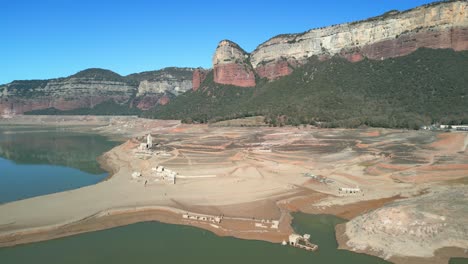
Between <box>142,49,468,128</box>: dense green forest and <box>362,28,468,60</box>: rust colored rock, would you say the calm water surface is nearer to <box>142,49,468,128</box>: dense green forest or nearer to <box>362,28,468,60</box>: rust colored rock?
<box>142,49,468,128</box>: dense green forest

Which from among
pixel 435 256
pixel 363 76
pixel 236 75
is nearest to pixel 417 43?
pixel 363 76

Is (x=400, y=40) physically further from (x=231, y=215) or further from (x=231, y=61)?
(x=231, y=215)

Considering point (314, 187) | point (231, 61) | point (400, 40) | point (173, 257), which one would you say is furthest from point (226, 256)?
point (231, 61)

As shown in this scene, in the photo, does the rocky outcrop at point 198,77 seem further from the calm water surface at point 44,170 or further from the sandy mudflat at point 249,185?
the sandy mudflat at point 249,185

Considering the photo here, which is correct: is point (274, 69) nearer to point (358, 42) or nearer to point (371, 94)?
point (358, 42)

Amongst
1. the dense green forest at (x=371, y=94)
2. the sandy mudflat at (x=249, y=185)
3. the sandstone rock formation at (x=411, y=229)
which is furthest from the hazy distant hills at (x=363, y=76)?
the sandstone rock formation at (x=411, y=229)

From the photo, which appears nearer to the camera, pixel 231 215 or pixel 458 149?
pixel 231 215
